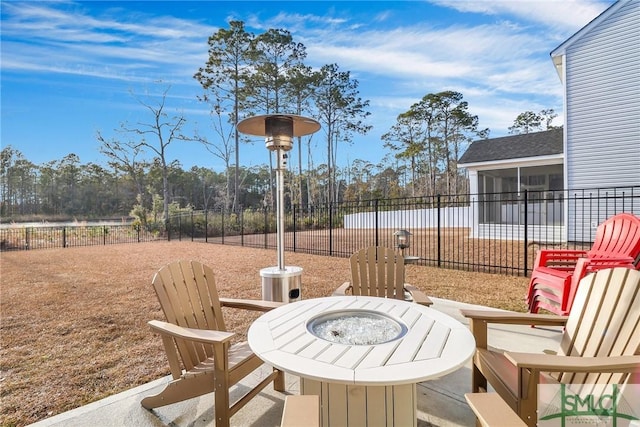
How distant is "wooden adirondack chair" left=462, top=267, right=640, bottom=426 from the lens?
1207mm

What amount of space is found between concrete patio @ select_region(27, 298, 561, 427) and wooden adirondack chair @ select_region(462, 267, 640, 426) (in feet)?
0.84

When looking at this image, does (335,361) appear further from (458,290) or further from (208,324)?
(458,290)

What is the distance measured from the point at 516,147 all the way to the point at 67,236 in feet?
62.0

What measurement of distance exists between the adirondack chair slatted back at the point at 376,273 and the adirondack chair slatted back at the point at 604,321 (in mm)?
1424

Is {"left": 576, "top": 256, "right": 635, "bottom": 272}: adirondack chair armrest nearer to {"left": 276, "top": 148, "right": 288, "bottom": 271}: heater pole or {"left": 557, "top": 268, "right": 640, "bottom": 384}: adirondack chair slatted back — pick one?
{"left": 557, "top": 268, "right": 640, "bottom": 384}: adirondack chair slatted back

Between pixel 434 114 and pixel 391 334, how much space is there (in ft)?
83.1

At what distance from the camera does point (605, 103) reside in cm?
834

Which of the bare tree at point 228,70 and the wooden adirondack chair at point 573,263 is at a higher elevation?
the bare tree at point 228,70

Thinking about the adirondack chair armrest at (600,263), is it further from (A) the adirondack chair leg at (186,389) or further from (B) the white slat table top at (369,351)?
(A) the adirondack chair leg at (186,389)

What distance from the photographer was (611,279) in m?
1.58

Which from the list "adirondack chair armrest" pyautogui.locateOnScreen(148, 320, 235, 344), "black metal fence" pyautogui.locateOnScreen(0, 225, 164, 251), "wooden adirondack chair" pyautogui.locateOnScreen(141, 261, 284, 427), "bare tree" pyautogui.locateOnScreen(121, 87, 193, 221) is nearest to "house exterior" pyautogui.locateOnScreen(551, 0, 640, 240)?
"wooden adirondack chair" pyautogui.locateOnScreen(141, 261, 284, 427)

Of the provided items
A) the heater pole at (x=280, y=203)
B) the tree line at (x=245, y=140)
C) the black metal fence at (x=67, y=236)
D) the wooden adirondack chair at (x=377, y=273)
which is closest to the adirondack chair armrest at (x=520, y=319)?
the wooden adirondack chair at (x=377, y=273)

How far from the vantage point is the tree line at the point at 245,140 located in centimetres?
1934

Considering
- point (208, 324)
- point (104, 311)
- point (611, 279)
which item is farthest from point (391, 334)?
point (104, 311)
